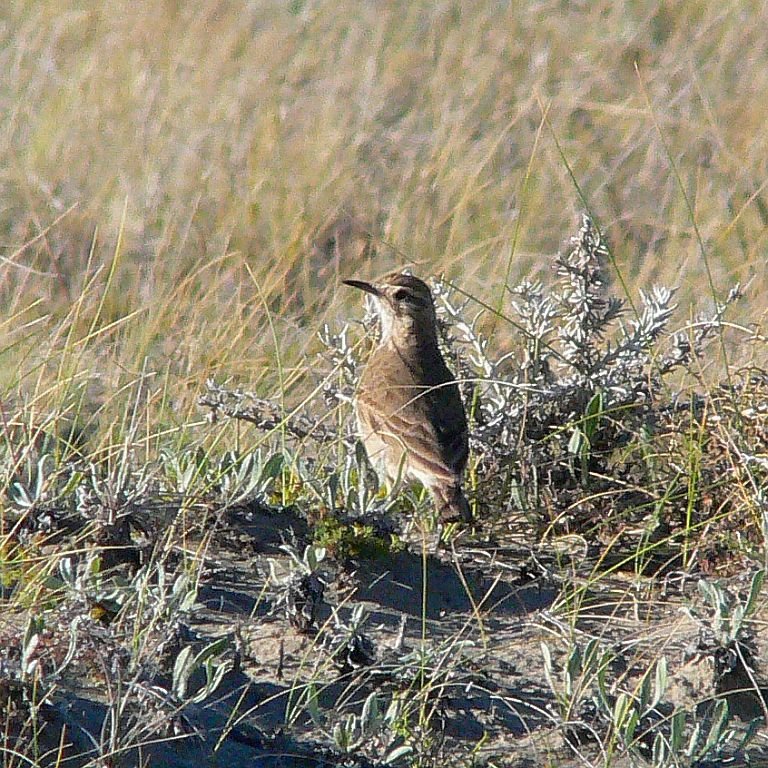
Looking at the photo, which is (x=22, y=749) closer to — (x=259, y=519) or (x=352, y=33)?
(x=259, y=519)

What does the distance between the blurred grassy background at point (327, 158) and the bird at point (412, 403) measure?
0.55 metres

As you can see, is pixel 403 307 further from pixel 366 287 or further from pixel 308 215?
pixel 308 215

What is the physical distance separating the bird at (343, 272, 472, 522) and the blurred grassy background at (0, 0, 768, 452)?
55cm

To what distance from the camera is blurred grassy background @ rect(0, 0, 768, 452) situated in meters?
7.73

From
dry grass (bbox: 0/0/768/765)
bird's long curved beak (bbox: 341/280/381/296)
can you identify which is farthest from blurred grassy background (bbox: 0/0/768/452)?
bird's long curved beak (bbox: 341/280/381/296)

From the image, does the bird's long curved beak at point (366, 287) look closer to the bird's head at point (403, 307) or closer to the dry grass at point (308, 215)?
the bird's head at point (403, 307)

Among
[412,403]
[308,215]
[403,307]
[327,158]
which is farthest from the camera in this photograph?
[327,158]

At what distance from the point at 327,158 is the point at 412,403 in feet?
13.1

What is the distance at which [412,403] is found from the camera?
601 centimetres

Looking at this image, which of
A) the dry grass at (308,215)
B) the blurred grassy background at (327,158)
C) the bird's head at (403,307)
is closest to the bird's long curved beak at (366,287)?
the bird's head at (403,307)

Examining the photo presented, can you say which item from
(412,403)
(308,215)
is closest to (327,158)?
(308,215)

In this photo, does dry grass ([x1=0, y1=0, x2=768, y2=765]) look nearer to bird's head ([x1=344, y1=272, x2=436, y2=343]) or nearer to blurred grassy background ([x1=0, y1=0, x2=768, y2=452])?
blurred grassy background ([x1=0, y1=0, x2=768, y2=452])

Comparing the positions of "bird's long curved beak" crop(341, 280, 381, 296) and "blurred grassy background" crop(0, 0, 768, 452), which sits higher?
"bird's long curved beak" crop(341, 280, 381, 296)

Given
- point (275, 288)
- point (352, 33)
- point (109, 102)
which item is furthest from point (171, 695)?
point (352, 33)
